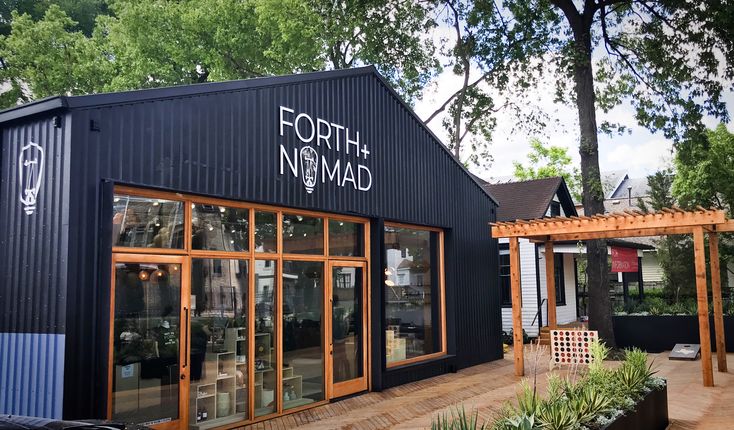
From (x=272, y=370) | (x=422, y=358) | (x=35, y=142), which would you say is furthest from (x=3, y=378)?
(x=422, y=358)

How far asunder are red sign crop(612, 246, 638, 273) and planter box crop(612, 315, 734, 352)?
13.3 ft

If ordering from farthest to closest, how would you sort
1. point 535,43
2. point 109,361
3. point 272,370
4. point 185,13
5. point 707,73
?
point 185,13, point 535,43, point 707,73, point 272,370, point 109,361

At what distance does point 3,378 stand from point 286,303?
345 centimetres

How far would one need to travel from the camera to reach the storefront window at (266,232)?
26.3 ft

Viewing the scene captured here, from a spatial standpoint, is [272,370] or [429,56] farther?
[429,56]

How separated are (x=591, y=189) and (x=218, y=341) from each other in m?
11.0

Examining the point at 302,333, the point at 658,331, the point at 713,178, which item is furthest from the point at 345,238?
the point at 713,178

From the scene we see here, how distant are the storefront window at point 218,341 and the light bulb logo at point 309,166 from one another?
5.16 ft

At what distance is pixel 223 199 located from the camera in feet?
Result: 24.7

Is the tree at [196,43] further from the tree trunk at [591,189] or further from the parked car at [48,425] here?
the parked car at [48,425]

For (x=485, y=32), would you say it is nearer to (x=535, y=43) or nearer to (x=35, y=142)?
(x=535, y=43)

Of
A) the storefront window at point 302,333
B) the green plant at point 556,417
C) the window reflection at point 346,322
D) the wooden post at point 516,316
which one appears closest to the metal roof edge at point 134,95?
the storefront window at point 302,333

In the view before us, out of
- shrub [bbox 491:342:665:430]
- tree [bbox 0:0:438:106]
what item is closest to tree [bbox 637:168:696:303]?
tree [bbox 0:0:438:106]

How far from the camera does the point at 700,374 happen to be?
11.0 meters
